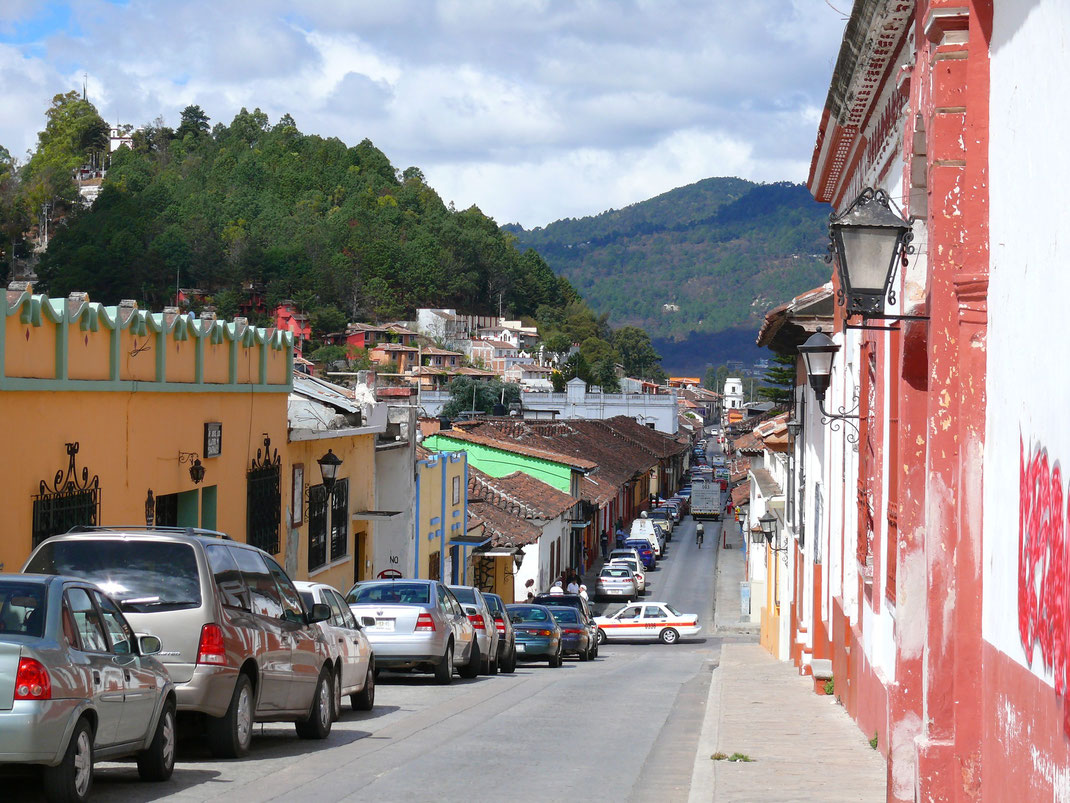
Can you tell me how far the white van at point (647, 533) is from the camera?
68875 millimetres

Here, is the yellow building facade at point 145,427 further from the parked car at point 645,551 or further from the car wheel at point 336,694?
the parked car at point 645,551

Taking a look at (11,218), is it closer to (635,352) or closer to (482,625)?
(635,352)

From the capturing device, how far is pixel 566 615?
3184 centimetres

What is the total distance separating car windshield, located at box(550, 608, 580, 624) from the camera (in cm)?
3153

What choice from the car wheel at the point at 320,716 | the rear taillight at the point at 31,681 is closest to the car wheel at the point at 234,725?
the car wheel at the point at 320,716

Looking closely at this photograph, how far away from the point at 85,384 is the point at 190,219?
126m

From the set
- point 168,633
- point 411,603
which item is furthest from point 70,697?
point 411,603

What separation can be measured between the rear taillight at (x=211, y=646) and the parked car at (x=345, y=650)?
271 cm

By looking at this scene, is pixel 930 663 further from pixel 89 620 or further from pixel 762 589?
pixel 762 589

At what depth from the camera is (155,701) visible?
9148 millimetres

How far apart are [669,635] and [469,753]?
30.6 meters

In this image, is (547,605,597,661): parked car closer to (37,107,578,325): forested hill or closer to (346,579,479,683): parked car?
(346,579,479,683): parked car

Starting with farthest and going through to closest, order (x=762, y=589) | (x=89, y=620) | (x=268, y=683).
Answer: (x=762, y=589), (x=268, y=683), (x=89, y=620)

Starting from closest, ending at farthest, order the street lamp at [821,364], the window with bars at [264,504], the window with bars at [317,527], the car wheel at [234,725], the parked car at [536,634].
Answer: the car wheel at [234,725] < the street lamp at [821,364] < the window with bars at [264,504] < the window with bars at [317,527] < the parked car at [536,634]
